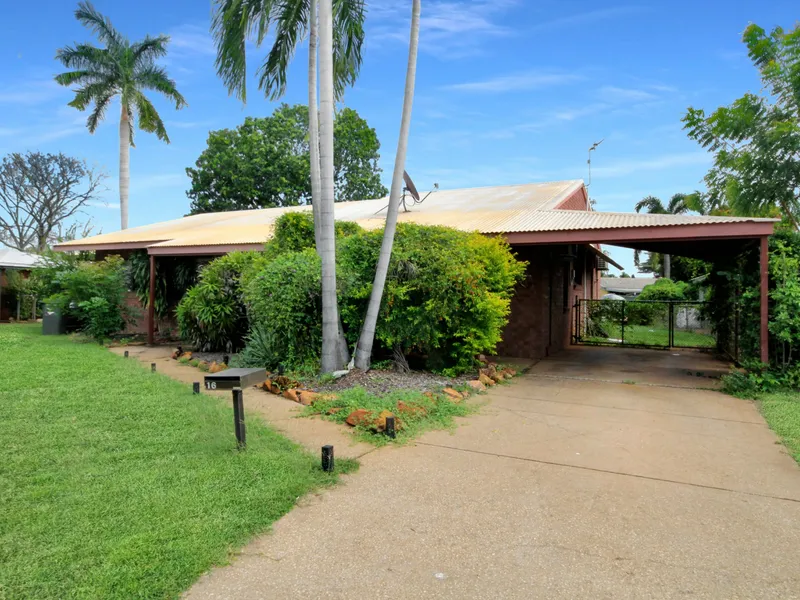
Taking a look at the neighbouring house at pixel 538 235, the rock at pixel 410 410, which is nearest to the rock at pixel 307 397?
the rock at pixel 410 410

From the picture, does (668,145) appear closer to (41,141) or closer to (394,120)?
(394,120)

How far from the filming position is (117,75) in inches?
994

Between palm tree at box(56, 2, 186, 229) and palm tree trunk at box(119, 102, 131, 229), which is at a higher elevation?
palm tree at box(56, 2, 186, 229)

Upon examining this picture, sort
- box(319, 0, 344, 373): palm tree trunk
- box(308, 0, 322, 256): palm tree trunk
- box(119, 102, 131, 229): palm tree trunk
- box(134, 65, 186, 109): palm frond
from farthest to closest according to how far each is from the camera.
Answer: box(119, 102, 131, 229): palm tree trunk < box(134, 65, 186, 109): palm frond < box(308, 0, 322, 256): palm tree trunk < box(319, 0, 344, 373): palm tree trunk

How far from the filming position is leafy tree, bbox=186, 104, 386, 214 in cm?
3441

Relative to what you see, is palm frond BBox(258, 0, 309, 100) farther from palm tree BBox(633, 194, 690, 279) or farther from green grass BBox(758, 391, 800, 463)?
palm tree BBox(633, 194, 690, 279)

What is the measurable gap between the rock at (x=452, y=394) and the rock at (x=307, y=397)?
1.77 meters

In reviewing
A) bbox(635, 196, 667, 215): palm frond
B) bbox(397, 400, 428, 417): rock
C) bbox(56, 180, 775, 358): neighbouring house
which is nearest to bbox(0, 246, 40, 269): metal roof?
bbox(56, 180, 775, 358): neighbouring house

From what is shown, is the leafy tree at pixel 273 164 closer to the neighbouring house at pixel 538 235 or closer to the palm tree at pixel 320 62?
the neighbouring house at pixel 538 235

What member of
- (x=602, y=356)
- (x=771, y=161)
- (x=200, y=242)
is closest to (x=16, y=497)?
(x=200, y=242)

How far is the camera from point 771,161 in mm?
14141

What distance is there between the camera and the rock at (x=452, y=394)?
7.20 meters

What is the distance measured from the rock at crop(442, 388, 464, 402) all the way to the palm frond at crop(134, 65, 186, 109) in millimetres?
24404

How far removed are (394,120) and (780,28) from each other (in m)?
13.2
